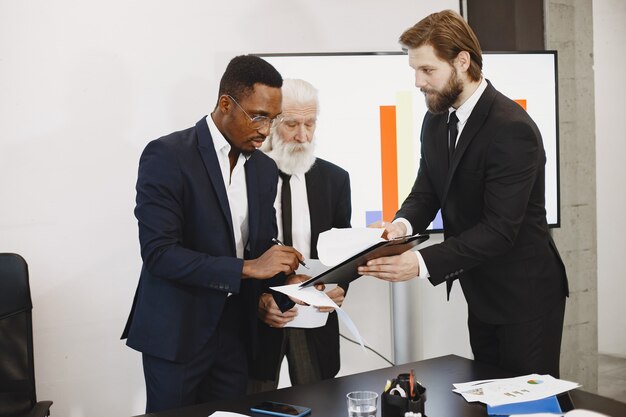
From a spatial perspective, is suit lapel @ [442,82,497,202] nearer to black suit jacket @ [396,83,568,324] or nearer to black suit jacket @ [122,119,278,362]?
black suit jacket @ [396,83,568,324]

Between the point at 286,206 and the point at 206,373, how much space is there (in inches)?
37.4

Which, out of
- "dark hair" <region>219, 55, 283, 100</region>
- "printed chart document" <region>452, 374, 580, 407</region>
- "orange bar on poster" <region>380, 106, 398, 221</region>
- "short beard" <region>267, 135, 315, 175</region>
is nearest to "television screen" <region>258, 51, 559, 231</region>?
"orange bar on poster" <region>380, 106, 398, 221</region>

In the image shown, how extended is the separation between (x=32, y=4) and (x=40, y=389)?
1772 mm

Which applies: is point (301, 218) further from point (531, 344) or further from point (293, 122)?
point (531, 344)

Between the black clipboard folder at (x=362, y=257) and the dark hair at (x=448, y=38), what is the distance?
0.72m

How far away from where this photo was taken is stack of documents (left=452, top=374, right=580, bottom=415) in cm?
161

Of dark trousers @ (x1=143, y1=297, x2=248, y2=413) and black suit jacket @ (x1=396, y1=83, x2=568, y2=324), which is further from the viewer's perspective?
black suit jacket @ (x1=396, y1=83, x2=568, y2=324)

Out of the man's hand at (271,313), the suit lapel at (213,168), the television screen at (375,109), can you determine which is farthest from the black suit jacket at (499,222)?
the television screen at (375,109)

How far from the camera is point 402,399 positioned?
1.55 meters

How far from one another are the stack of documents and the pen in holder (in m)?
0.19

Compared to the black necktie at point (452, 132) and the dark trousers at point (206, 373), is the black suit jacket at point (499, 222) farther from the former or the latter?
the dark trousers at point (206, 373)

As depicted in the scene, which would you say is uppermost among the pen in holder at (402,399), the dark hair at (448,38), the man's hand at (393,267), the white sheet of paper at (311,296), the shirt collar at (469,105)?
the dark hair at (448,38)

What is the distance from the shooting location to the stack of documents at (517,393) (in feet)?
5.27

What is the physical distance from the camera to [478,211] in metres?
2.35
